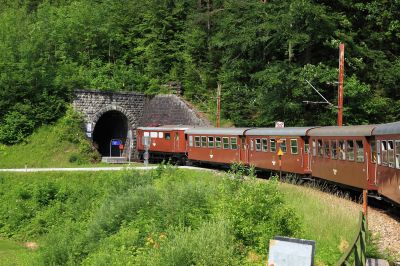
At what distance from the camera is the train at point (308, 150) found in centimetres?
1595

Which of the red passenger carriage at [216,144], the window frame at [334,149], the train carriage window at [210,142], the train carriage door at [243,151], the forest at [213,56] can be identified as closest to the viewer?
the window frame at [334,149]

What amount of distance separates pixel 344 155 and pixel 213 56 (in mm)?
31437

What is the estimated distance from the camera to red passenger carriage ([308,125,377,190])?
1770 centimetres

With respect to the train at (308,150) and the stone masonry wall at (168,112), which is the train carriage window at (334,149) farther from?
the stone masonry wall at (168,112)

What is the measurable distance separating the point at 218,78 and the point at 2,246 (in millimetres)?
27925

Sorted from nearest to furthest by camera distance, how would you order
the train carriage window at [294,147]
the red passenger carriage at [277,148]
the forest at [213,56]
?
1. the red passenger carriage at [277,148]
2. the train carriage window at [294,147]
3. the forest at [213,56]

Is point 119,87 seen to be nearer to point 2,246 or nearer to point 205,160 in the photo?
point 205,160

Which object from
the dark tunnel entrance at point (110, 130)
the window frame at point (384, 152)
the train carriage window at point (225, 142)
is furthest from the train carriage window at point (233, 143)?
the dark tunnel entrance at point (110, 130)

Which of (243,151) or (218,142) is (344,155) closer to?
(243,151)

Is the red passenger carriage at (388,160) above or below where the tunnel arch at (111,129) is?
below

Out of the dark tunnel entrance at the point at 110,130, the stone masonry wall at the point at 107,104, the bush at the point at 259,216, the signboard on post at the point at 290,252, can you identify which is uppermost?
the stone masonry wall at the point at 107,104

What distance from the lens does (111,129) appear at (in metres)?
53.3

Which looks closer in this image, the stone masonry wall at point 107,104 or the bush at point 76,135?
the bush at point 76,135

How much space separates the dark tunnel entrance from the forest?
3129 millimetres
